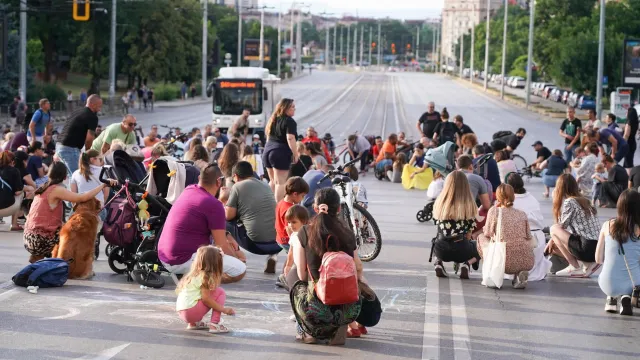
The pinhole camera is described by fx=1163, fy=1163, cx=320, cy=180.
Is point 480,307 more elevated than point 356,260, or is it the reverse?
point 356,260

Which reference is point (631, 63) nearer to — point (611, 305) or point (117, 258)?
point (611, 305)

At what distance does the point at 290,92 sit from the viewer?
106 m

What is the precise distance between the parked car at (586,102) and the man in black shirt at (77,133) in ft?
212

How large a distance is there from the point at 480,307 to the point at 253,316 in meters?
2.36

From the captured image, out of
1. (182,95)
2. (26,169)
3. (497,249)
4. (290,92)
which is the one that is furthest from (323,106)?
(497,249)

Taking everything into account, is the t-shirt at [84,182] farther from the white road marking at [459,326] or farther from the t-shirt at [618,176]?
the t-shirt at [618,176]

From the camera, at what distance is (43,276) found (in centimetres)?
1208

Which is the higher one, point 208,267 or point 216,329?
point 208,267

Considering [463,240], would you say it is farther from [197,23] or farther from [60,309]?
[197,23]

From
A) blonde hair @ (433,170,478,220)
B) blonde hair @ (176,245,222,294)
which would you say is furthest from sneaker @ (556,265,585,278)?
blonde hair @ (176,245,222,294)

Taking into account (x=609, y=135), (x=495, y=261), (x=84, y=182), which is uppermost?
(x=609, y=135)

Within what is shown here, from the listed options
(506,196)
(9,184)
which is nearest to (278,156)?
(9,184)

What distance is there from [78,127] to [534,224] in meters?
7.57

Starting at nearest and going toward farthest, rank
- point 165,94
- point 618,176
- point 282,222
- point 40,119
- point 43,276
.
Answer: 1. point 43,276
2. point 282,222
3. point 618,176
4. point 40,119
5. point 165,94
